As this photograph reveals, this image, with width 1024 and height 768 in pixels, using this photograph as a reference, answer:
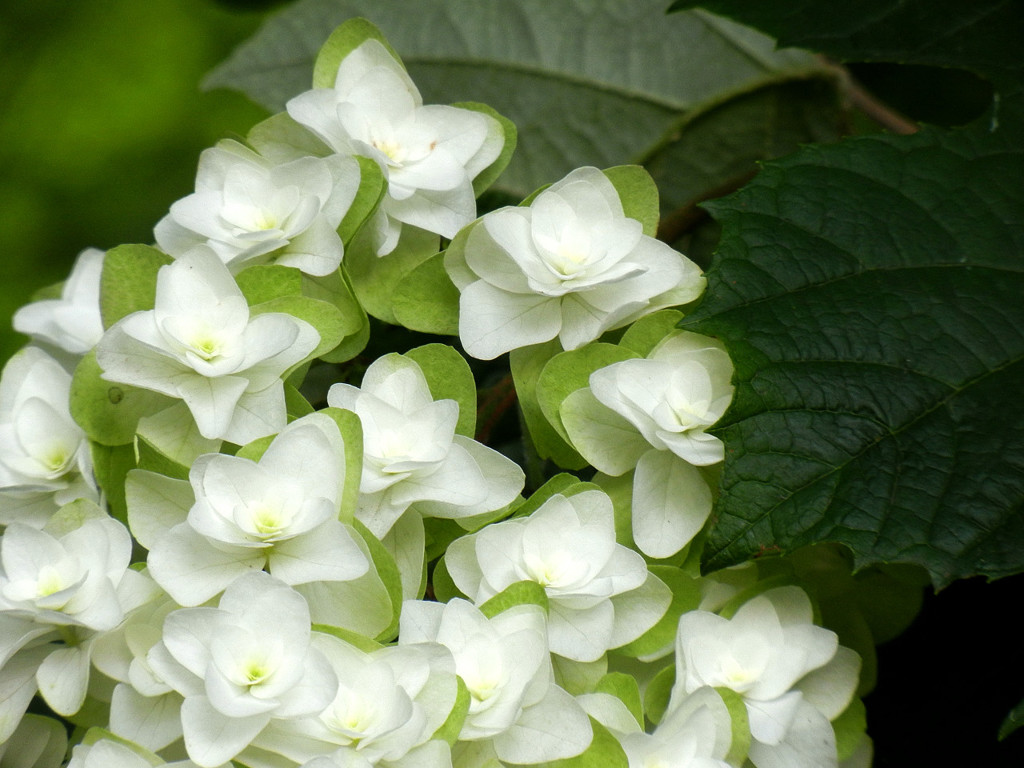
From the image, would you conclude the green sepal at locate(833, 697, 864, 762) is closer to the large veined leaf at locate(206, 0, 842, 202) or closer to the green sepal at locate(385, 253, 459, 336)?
the green sepal at locate(385, 253, 459, 336)

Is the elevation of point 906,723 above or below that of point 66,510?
below

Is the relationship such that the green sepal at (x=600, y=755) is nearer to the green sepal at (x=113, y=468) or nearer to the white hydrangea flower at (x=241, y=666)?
the white hydrangea flower at (x=241, y=666)

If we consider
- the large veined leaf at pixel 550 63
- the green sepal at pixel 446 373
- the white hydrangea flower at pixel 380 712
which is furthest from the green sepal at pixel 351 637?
the large veined leaf at pixel 550 63

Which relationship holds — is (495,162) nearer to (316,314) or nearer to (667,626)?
(316,314)

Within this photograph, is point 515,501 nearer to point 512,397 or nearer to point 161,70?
point 512,397

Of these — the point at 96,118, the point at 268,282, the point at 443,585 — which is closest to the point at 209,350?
the point at 268,282

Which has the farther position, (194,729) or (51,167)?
(51,167)

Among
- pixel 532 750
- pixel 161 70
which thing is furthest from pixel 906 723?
pixel 161 70
